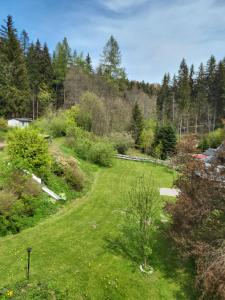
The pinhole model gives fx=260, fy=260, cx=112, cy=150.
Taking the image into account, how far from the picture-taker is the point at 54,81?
53.5 meters

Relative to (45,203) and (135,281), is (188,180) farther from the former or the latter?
(45,203)

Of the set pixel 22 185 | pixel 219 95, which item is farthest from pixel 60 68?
pixel 22 185

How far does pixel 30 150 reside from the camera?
53.0ft

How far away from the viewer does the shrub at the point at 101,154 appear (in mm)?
26328

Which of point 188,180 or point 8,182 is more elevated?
point 188,180

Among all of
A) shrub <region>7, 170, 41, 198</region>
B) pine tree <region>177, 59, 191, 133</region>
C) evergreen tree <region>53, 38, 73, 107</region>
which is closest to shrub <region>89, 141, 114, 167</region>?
shrub <region>7, 170, 41, 198</region>

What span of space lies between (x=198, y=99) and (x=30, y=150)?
45.1 m

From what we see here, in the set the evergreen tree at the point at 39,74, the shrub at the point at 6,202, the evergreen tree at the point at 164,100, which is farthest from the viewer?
the evergreen tree at the point at 164,100

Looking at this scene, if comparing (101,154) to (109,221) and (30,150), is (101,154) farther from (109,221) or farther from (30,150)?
(109,221)

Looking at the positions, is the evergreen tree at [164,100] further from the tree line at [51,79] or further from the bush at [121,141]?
the bush at [121,141]

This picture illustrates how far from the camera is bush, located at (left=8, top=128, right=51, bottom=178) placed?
52.9ft

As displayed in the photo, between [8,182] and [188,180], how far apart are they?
30.0 feet

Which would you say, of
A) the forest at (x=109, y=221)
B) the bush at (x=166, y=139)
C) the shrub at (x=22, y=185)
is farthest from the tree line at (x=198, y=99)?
the shrub at (x=22, y=185)

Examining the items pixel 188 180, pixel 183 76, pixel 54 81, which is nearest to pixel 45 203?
pixel 188 180
